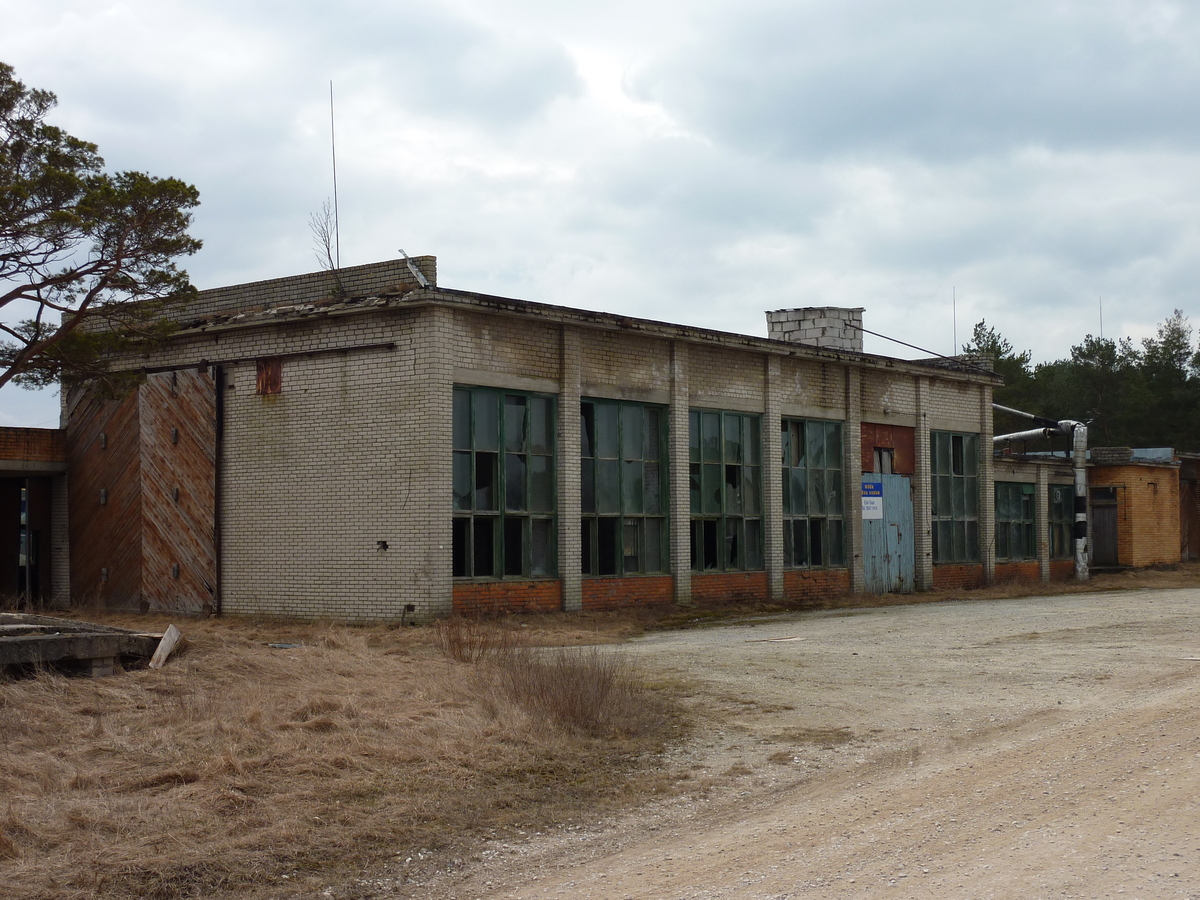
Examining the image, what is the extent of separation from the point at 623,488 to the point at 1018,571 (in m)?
15.0

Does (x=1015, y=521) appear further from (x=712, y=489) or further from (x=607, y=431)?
(x=607, y=431)

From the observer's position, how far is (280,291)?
20391mm

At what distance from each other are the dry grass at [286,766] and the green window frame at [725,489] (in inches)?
447

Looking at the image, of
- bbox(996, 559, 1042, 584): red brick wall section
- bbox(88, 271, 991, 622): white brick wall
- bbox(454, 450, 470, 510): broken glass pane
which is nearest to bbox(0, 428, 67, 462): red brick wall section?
bbox(88, 271, 991, 622): white brick wall

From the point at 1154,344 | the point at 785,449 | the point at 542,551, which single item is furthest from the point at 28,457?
the point at 1154,344

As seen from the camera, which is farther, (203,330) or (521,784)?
(203,330)

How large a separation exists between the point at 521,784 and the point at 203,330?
1489cm

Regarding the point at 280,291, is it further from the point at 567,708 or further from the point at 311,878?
the point at 311,878

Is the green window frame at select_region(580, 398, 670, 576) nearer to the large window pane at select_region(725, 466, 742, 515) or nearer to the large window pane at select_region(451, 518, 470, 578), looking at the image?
the large window pane at select_region(725, 466, 742, 515)

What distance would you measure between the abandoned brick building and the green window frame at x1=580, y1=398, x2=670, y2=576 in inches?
1.6

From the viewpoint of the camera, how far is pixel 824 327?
2875cm

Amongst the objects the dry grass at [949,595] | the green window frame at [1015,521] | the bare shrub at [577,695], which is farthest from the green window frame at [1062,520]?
the bare shrub at [577,695]

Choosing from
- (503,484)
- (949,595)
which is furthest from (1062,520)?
(503,484)

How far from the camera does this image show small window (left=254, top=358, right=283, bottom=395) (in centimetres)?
Result: 1977
